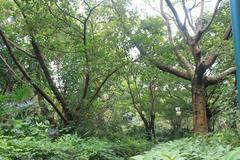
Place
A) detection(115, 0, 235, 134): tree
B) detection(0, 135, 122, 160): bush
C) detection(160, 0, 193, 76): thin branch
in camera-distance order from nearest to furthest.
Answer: detection(0, 135, 122, 160): bush, detection(115, 0, 235, 134): tree, detection(160, 0, 193, 76): thin branch

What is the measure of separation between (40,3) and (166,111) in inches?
494

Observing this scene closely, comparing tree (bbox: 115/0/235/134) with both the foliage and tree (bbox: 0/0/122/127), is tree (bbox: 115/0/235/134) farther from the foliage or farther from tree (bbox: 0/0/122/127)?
the foliage

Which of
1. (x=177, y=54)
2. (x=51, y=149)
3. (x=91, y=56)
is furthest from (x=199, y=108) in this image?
(x=51, y=149)

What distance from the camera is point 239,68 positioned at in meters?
1.31

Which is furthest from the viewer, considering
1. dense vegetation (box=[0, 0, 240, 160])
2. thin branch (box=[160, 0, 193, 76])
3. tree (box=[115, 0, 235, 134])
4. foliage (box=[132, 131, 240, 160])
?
thin branch (box=[160, 0, 193, 76])

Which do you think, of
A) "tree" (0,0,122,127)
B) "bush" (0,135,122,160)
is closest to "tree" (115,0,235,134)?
"tree" (0,0,122,127)

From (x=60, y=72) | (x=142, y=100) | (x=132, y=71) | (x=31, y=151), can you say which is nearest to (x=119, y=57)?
(x=132, y=71)

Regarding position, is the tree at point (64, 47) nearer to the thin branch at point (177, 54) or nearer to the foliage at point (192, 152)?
the thin branch at point (177, 54)

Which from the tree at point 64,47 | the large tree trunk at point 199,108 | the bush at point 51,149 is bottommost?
the bush at point 51,149

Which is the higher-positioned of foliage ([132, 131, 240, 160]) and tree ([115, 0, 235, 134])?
tree ([115, 0, 235, 134])

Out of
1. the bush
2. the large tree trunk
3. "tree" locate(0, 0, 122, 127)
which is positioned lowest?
the bush

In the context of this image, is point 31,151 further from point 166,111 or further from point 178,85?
point 166,111

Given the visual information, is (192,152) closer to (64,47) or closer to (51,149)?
(51,149)

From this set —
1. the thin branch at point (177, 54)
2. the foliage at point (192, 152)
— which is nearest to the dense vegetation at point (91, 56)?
the thin branch at point (177, 54)
